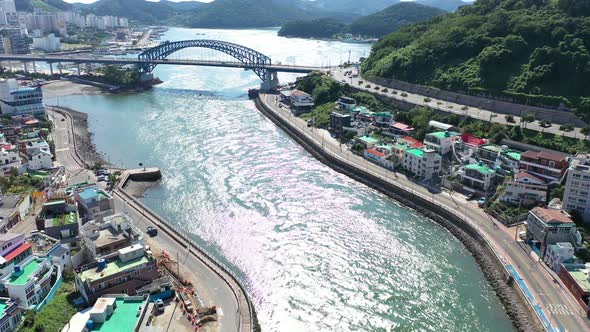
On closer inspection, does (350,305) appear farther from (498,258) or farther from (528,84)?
(528,84)

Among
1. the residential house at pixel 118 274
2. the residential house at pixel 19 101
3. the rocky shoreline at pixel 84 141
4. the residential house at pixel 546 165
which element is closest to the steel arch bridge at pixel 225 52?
the rocky shoreline at pixel 84 141

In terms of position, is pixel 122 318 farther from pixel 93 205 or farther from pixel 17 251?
pixel 93 205

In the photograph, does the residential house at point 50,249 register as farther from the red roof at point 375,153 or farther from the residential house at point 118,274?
the red roof at point 375,153

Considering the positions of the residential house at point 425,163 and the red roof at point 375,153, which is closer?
the residential house at point 425,163

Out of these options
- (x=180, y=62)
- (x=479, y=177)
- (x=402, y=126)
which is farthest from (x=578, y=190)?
(x=180, y=62)

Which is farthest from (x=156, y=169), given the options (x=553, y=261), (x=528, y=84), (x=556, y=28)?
(x=556, y=28)
